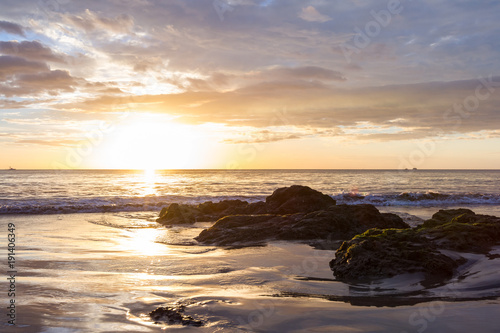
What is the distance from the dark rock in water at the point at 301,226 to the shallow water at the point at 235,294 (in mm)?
2331

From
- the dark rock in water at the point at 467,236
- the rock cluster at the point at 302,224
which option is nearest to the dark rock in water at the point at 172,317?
the dark rock in water at the point at 467,236

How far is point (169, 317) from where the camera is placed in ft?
16.7

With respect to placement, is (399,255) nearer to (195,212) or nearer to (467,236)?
(467,236)

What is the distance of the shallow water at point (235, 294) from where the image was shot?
193 inches

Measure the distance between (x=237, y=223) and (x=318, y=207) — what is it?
488 centimetres

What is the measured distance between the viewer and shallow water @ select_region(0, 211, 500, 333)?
4902 millimetres

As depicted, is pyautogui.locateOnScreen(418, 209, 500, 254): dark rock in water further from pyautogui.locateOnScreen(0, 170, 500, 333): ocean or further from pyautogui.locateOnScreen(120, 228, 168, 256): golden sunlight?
pyautogui.locateOnScreen(120, 228, 168, 256): golden sunlight

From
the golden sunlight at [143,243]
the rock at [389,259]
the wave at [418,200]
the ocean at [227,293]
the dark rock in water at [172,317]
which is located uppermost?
the rock at [389,259]

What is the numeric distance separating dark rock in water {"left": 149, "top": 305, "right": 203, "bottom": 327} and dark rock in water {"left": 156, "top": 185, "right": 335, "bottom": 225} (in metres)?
12.7

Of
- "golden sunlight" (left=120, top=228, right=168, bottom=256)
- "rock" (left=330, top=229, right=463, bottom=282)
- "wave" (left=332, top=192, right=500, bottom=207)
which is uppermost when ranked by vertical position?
"rock" (left=330, top=229, right=463, bottom=282)

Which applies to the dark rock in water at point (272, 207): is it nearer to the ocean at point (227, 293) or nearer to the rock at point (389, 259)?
the ocean at point (227, 293)

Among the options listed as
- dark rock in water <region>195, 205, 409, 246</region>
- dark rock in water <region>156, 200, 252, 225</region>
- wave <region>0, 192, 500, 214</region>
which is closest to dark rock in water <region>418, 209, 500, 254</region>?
dark rock in water <region>195, 205, 409, 246</region>

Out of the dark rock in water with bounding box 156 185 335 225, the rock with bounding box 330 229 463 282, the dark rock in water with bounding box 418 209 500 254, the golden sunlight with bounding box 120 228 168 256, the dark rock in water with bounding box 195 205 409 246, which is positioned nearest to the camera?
the rock with bounding box 330 229 463 282

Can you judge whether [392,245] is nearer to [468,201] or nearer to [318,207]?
[318,207]
